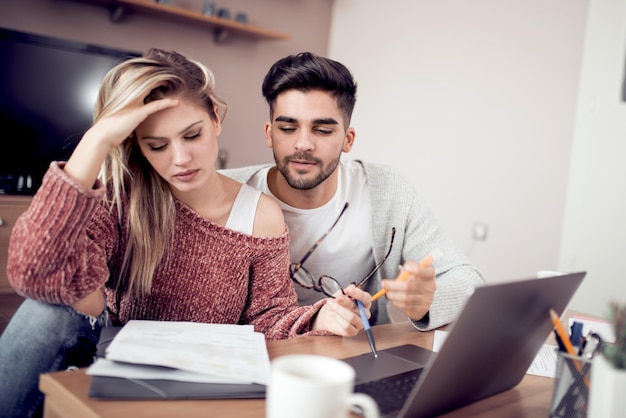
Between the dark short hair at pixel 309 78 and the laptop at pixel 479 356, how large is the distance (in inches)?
32.9

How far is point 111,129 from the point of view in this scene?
39.6 inches

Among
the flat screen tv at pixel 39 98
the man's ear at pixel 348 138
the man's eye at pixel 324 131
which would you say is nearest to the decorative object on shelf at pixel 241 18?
the flat screen tv at pixel 39 98

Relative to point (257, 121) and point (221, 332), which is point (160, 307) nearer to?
point (221, 332)

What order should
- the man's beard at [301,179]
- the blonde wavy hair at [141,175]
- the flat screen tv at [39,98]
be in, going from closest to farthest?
the blonde wavy hair at [141,175] < the man's beard at [301,179] < the flat screen tv at [39,98]

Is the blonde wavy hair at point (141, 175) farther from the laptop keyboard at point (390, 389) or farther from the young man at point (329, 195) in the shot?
the laptop keyboard at point (390, 389)

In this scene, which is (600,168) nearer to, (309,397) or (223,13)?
(223,13)

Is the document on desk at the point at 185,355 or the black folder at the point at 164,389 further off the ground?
the document on desk at the point at 185,355

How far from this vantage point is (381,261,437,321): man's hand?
103 cm

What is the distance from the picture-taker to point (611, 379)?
0.57 metres

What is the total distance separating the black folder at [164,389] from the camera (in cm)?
66

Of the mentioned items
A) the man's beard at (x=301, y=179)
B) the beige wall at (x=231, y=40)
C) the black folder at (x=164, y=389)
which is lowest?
the black folder at (x=164, y=389)

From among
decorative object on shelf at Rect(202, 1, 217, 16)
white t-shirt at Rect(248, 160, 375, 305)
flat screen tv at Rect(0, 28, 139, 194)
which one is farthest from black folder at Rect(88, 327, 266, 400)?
decorative object on shelf at Rect(202, 1, 217, 16)

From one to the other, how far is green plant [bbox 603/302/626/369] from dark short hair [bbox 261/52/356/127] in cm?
105

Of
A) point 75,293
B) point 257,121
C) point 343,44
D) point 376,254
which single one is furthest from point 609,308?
point 343,44
